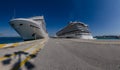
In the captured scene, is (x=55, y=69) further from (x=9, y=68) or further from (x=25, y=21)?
(x=25, y=21)

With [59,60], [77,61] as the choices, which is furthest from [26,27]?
[77,61]

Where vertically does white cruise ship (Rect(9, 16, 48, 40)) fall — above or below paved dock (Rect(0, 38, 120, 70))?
above

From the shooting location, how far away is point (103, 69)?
4.94 metres

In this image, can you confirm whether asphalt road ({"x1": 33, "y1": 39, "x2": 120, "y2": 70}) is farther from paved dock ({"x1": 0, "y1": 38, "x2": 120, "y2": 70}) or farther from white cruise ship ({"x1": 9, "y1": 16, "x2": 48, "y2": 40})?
white cruise ship ({"x1": 9, "y1": 16, "x2": 48, "y2": 40})

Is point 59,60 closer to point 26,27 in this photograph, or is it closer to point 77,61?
point 77,61

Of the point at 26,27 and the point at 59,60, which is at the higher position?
the point at 26,27

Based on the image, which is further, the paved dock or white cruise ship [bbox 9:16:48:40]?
white cruise ship [bbox 9:16:48:40]

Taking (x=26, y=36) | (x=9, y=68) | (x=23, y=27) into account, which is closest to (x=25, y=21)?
(x=23, y=27)

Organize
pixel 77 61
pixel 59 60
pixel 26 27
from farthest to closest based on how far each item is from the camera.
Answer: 1. pixel 26 27
2. pixel 59 60
3. pixel 77 61

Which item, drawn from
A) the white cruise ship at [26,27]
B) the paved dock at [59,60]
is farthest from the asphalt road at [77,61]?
the white cruise ship at [26,27]

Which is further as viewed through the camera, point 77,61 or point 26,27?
point 26,27

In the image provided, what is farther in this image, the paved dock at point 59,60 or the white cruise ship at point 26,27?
the white cruise ship at point 26,27

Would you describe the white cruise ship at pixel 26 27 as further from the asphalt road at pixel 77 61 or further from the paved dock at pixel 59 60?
the asphalt road at pixel 77 61

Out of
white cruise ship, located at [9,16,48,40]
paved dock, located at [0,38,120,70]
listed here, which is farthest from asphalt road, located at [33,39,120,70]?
white cruise ship, located at [9,16,48,40]
